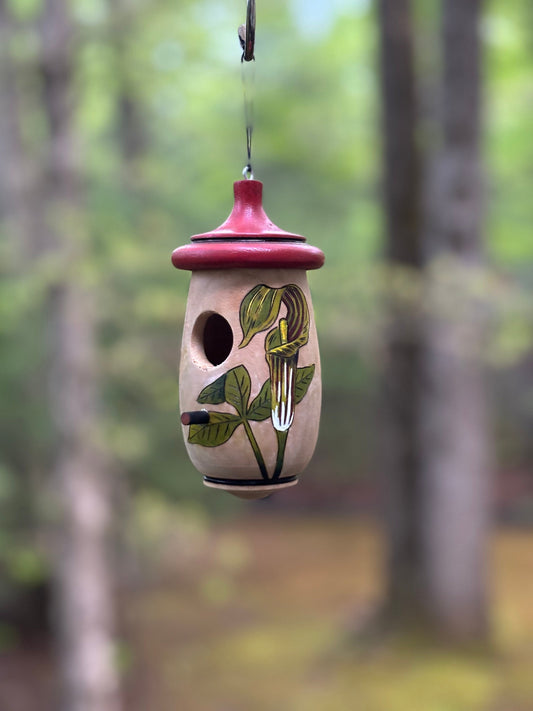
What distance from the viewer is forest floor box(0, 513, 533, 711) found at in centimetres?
773

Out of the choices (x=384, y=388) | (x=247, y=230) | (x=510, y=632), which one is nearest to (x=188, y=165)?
(x=384, y=388)

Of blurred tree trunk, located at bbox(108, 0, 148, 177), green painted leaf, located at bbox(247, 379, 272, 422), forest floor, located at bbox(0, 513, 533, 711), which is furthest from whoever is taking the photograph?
forest floor, located at bbox(0, 513, 533, 711)

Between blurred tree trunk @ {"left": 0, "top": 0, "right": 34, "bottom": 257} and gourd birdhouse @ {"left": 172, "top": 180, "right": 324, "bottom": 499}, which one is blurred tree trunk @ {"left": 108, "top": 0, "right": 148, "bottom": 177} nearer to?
blurred tree trunk @ {"left": 0, "top": 0, "right": 34, "bottom": 257}

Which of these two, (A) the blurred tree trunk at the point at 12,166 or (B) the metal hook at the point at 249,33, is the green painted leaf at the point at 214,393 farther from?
(A) the blurred tree trunk at the point at 12,166

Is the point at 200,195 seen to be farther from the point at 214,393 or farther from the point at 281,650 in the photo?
the point at 214,393

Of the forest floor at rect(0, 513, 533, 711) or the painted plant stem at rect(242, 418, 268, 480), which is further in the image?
the forest floor at rect(0, 513, 533, 711)

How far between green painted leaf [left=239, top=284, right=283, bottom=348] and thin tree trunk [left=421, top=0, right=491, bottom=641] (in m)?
5.08

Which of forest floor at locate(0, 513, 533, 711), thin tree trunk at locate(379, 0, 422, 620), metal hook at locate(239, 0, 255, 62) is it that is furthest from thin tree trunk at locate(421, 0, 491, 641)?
metal hook at locate(239, 0, 255, 62)

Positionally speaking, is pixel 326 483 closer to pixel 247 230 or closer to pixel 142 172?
pixel 142 172

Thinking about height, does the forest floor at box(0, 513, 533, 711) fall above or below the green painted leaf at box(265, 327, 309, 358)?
below

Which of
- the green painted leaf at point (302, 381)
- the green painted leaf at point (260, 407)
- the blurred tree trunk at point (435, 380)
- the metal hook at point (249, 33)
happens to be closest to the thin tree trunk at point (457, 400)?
the blurred tree trunk at point (435, 380)

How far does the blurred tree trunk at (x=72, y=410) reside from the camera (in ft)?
20.8

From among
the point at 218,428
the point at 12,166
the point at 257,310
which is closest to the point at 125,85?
the point at 12,166

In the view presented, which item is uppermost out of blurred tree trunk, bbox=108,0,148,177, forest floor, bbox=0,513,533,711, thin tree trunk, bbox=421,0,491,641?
blurred tree trunk, bbox=108,0,148,177
